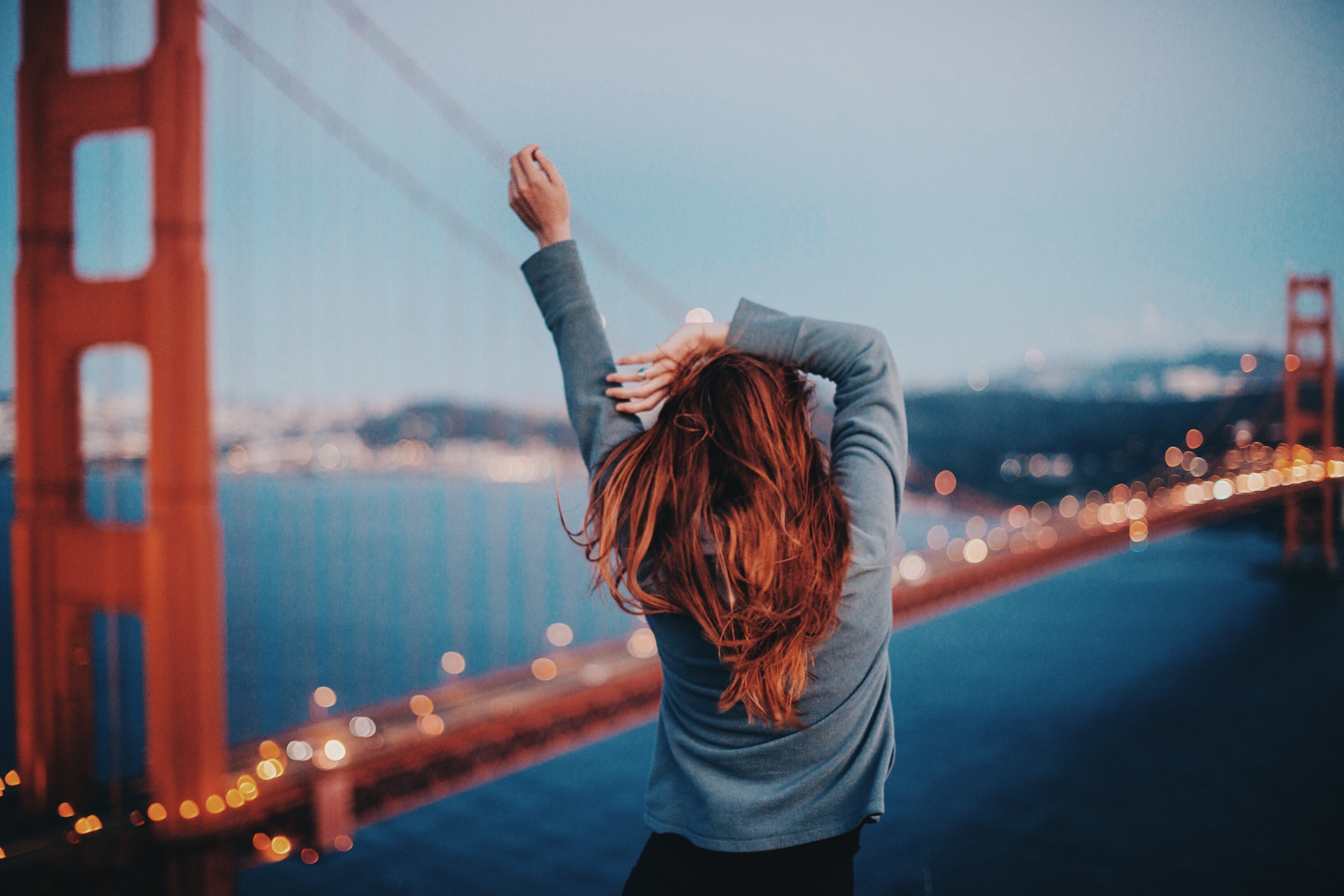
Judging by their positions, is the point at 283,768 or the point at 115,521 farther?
the point at 283,768

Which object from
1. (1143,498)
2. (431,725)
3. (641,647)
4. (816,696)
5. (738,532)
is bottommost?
(641,647)

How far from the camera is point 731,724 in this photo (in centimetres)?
64

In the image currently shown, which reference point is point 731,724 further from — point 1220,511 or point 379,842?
point 1220,511

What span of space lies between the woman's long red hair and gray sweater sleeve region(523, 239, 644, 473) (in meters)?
0.05

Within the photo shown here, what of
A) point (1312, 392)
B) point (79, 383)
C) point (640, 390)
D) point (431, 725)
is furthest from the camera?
point (1312, 392)

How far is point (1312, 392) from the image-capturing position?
20531 mm

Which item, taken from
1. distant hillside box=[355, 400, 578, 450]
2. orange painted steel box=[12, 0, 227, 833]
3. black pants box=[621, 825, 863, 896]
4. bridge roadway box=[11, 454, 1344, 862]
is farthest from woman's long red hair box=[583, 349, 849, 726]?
distant hillside box=[355, 400, 578, 450]

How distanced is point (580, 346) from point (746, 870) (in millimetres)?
453

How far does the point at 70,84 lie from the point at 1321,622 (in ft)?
84.4

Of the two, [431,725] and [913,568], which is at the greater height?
[913,568]

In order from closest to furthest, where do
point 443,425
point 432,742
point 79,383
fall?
point 79,383
point 432,742
point 443,425

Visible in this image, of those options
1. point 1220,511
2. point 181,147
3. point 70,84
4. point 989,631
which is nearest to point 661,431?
point 181,147

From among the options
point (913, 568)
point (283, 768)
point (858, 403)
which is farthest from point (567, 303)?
point (913, 568)

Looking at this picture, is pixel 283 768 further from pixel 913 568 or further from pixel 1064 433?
pixel 1064 433
